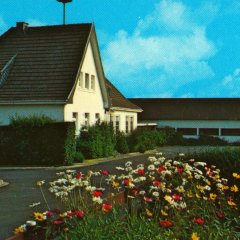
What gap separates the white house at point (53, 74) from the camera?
3152 centimetres

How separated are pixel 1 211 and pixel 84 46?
2175 cm

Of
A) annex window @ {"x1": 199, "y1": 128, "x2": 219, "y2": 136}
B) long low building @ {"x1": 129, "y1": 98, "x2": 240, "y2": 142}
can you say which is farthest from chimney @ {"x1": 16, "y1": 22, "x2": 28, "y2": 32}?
annex window @ {"x1": 199, "y1": 128, "x2": 219, "y2": 136}

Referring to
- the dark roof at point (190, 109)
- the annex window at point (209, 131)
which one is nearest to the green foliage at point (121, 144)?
the annex window at point (209, 131)

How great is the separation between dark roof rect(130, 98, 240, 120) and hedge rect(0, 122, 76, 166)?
34.9m

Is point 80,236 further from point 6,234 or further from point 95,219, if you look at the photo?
point 6,234

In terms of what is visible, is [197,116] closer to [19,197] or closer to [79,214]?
[19,197]

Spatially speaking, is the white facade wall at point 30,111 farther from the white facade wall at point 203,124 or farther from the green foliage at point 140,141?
the white facade wall at point 203,124

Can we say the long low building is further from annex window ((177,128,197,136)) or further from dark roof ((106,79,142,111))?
dark roof ((106,79,142,111))

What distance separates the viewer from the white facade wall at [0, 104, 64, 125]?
102ft

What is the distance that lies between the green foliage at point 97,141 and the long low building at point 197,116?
2662 cm

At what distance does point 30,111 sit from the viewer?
105 ft

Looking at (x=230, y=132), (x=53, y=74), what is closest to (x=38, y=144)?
(x=53, y=74)

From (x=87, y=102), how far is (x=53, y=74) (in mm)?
3514

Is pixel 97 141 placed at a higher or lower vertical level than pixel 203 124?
lower
